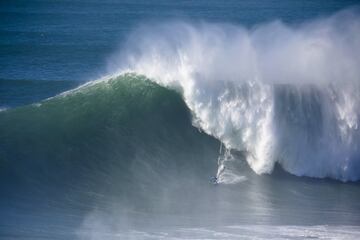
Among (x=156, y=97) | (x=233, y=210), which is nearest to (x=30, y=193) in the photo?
(x=233, y=210)

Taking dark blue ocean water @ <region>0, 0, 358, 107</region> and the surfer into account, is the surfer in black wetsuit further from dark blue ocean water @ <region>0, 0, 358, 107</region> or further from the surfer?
dark blue ocean water @ <region>0, 0, 358, 107</region>

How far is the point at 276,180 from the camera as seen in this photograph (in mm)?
17922

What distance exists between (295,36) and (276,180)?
23.3ft

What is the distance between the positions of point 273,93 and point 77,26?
105ft

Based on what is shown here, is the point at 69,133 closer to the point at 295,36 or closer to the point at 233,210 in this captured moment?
the point at 233,210

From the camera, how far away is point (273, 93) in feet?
63.8

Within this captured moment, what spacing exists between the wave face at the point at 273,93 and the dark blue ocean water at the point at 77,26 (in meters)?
7.70

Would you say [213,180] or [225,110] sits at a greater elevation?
[225,110]

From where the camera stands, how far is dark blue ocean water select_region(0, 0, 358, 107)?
3080 cm

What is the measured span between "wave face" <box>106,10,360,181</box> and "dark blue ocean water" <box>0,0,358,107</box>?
7.70m

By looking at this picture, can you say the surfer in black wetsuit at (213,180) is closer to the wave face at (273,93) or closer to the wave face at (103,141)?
the wave face at (103,141)

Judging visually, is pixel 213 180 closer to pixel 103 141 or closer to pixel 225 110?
pixel 225 110

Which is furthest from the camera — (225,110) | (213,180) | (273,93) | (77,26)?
(77,26)

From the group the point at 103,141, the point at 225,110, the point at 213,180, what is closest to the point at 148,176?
the point at 213,180
